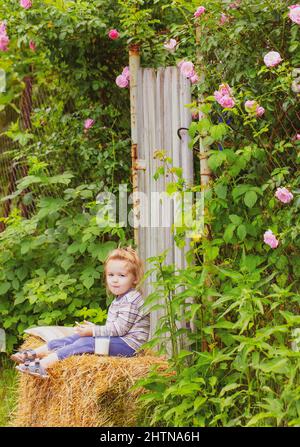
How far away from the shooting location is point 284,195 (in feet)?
15.3

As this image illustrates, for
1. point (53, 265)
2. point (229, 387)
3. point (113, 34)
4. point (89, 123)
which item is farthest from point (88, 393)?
point (113, 34)

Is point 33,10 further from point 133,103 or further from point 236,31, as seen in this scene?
point 236,31

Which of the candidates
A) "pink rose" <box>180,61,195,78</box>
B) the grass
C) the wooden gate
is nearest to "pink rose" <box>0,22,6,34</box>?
the wooden gate

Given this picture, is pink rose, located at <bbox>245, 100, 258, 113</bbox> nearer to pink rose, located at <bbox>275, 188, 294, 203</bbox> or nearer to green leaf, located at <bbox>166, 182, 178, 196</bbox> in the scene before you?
pink rose, located at <bbox>275, 188, 294, 203</bbox>

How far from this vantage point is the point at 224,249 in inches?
199

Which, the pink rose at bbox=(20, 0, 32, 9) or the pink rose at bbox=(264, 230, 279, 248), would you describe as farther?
the pink rose at bbox=(20, 0, 32, 9)

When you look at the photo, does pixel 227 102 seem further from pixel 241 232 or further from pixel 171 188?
pixel 241 232

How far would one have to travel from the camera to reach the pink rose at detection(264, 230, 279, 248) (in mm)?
4660

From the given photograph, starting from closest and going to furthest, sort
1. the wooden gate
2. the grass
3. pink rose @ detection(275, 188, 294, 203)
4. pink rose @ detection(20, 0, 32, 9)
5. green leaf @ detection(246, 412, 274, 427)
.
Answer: green leaf @ detection(246, 412, 274, 427), pink rose @ detection(275, 188, 294, 203), the wooden gate, the grass, pink rose @ detection(20, 0, 32, 9)

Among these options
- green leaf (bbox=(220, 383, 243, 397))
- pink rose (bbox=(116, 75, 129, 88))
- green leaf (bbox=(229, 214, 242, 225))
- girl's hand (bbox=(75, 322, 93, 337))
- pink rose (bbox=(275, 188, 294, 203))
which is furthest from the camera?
pink rose (bbox=(116, 75, 129, 88))

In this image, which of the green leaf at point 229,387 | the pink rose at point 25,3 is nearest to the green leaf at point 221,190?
the green leaf at point 229,387

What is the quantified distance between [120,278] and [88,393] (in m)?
0.81

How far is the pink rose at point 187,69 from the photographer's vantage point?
506 cm
